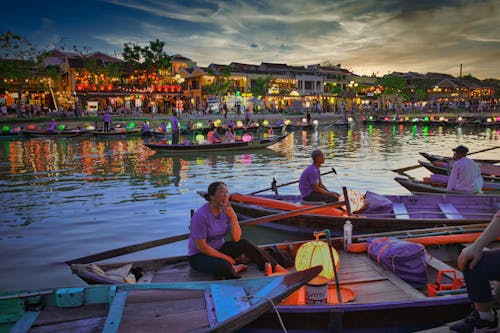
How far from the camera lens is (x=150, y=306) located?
3.70 metres

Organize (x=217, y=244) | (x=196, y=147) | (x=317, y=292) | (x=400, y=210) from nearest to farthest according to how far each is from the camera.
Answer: (x=317, y=292) → (x=217, y=244) → (x=400, y=210) → (x=196, y=147)

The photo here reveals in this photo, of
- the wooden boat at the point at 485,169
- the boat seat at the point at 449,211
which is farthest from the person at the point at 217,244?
the wooden boat at the point at 485,169

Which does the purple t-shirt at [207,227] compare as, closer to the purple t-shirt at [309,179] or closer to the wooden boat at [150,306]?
the wooden boat at [150,306]

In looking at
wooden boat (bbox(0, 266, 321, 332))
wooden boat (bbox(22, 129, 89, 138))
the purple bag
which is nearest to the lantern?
the purple bag

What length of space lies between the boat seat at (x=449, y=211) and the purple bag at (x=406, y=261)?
2848 mm

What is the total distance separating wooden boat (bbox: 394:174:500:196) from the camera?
29.8 feet

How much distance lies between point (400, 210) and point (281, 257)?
137 inches

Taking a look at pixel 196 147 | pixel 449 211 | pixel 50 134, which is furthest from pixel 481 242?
pixel 50 134

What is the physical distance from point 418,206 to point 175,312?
5.91m

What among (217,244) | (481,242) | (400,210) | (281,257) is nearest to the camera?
(481,242)

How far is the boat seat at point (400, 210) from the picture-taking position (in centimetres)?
742

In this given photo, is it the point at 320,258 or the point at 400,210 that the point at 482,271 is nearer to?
the point at 320,258

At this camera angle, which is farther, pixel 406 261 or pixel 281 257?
pixel 281 257

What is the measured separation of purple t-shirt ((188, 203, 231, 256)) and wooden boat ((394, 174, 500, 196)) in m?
5.66
